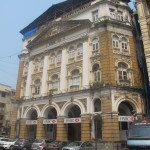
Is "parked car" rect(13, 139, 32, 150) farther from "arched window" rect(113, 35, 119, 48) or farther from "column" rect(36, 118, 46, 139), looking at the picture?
"arched window" rect(113, 35, 119, 48)

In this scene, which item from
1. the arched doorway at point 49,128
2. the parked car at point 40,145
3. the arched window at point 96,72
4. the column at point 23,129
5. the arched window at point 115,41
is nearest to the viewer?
the parked car at point 40,145

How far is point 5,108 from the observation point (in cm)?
5031

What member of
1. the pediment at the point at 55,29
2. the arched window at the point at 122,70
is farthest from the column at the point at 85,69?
the arched window at the point at 122,70

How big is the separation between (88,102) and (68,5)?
18.3 m

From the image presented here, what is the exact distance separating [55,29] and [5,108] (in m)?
28.9

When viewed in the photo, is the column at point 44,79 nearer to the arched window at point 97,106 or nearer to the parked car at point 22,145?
the parked car at point 22,145

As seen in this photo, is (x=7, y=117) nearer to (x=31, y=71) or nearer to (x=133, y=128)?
(x=31, y=71)

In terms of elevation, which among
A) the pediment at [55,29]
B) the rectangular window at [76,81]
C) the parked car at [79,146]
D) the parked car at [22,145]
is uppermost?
the pediment at [55,29]

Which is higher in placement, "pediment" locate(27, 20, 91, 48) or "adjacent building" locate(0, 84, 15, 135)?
"pediment" locate(27, 20, 91, 48)

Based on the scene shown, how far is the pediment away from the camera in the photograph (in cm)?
2906

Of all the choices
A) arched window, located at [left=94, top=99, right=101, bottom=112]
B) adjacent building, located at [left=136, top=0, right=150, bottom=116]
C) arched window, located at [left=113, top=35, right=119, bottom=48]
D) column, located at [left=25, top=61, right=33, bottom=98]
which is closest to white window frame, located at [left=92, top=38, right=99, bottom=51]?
arched window, located at [left=113, top=35, right=119, bottom=48]

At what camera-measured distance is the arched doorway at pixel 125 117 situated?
2170cm

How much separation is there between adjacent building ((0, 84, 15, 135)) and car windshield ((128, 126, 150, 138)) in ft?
135

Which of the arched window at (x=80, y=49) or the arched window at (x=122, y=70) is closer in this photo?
the arched window at (x=122, y=70)
